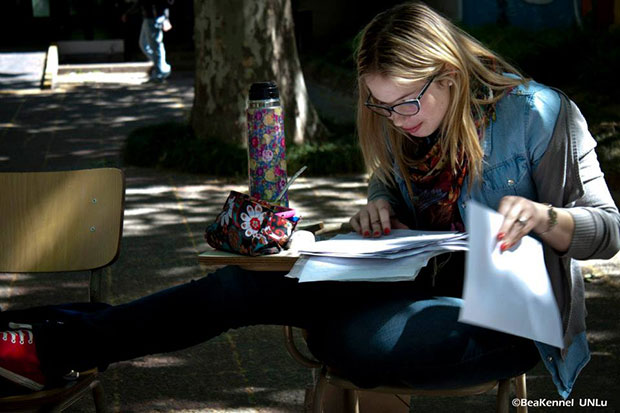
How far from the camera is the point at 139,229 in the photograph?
20.6 ft

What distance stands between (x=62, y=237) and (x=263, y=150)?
77 cm

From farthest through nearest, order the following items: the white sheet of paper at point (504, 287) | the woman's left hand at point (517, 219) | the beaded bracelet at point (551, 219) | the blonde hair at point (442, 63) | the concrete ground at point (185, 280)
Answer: the concrete ground at point (185, 280) < the blonde hair at point (442, 63) < the beaded bracelet at point (551, 219) < the woman's left hand at point (517, 219) < the white sheet of paper at point (504, 287)

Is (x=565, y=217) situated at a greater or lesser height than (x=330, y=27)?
greater

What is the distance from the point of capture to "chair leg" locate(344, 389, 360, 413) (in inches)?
108

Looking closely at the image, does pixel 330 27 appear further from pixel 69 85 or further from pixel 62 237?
pixel 62 237

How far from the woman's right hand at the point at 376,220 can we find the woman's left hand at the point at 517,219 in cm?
53

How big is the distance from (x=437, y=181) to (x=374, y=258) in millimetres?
405

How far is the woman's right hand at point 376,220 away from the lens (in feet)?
8.41

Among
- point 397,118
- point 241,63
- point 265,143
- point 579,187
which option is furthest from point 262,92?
point 241,63

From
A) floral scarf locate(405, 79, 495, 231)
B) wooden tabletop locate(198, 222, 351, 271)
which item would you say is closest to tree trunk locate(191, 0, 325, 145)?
floral scarf locate(405, 79, 495, 231)

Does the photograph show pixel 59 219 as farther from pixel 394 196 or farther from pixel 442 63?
pixel 442 63

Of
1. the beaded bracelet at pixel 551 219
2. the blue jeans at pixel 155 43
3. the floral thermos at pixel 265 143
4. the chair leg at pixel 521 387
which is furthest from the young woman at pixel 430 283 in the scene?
the blue jeans at pixel 155 43

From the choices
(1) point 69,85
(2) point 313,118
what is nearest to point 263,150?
(2) point 313,118

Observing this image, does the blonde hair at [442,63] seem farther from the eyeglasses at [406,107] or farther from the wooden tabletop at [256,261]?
the wooden tabletop at [256,261]
